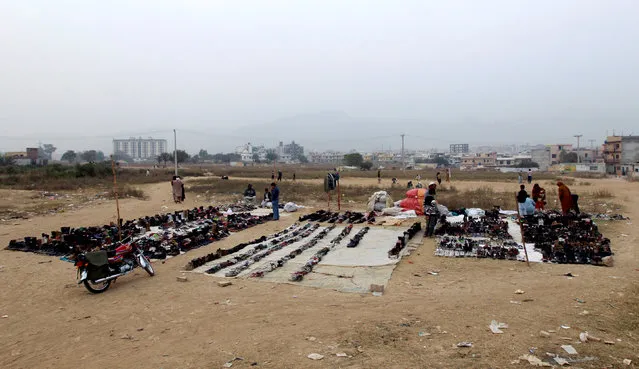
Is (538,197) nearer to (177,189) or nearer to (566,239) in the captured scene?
(566,239)

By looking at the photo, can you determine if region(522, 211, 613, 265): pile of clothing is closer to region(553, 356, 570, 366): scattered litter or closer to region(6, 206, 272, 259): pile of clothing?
region(553, 356, 570, 366): scattered litter

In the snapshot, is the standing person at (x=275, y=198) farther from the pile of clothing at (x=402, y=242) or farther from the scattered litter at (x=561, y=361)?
the scattered litter at (x=561, y=361)

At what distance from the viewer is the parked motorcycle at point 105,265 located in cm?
673

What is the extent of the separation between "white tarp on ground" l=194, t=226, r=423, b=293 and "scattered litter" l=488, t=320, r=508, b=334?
77.8 inches

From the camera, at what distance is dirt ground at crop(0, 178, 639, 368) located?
4.39 metres

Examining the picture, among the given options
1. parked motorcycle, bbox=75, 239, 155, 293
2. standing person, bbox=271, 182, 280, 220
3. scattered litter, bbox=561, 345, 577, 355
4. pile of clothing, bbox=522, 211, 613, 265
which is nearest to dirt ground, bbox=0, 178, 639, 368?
scattered litter, bbox=561, 345, 577, 355

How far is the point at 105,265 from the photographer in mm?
6953

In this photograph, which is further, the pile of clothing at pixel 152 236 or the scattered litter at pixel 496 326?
the pile of clothing at pixel 152 236

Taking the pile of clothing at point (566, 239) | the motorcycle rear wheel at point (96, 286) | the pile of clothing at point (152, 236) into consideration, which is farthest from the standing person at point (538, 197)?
the motorcycle rear wheel at point (96, 286)

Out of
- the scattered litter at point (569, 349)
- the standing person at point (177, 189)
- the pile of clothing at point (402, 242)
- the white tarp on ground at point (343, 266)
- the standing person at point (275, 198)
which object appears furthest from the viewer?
the standing person at point (177, 189)

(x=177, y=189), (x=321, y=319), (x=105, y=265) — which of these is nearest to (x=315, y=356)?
(x=321, y=319)

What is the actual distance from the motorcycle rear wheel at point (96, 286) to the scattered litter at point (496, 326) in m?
5.69

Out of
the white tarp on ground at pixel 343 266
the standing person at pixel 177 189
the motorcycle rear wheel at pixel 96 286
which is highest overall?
the standing person at pixel 177 189

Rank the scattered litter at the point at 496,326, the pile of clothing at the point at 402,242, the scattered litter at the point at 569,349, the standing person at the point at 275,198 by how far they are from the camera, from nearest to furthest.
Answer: the scattered litter at the point at 569,349 → the scattered litter at the point at 496,326 → the pile of clothing at the point at 402,242 → the standing person at the point at 275,198
